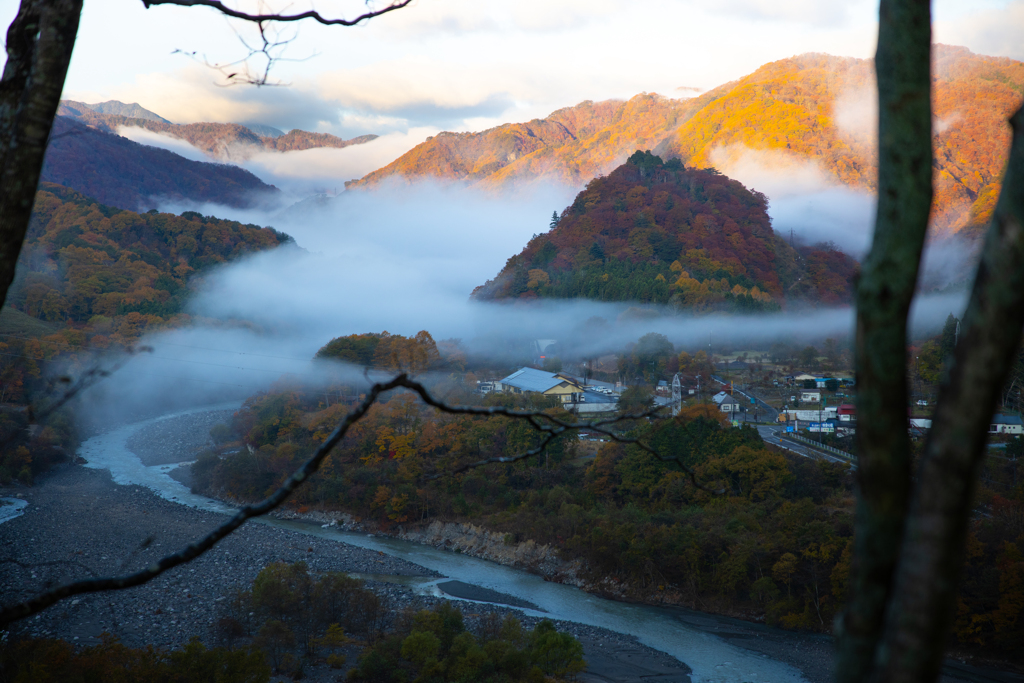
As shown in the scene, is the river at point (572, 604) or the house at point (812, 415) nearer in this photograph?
the river at point (572, 604)

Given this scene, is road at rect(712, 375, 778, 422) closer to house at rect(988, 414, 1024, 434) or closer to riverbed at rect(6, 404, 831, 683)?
house at rect(988, 414, 1024, 434)

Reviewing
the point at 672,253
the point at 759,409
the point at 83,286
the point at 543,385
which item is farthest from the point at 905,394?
the point at 83,286

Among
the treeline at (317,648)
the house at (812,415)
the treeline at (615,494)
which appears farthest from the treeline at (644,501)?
the house at (812,415)

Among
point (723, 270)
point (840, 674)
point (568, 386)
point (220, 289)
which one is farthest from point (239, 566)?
point (220, 289)

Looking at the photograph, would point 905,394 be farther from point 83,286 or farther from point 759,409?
point 83,286

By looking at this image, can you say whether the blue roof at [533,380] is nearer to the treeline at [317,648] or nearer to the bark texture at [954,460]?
the treeline at [317,648]

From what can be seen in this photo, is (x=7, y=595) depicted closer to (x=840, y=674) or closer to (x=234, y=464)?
(x=234, y=464)

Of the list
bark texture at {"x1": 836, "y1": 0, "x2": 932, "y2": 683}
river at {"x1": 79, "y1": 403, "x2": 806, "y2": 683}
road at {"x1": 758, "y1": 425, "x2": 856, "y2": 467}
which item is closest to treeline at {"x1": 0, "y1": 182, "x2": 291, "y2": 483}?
river at {"x1": 79, "y1": 403, "x2": 806, "y2": 683}
